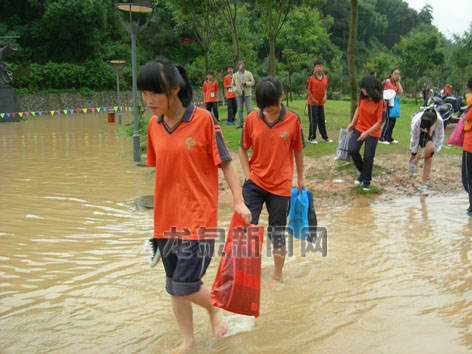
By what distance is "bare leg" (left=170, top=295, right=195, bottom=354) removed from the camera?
3041mm

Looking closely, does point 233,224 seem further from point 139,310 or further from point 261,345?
point 139,310

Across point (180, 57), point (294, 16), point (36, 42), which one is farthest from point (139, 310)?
point (180, 57)

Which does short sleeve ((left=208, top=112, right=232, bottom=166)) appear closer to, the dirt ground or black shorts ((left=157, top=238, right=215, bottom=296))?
black shorts ((left=157, top=238, right=215, bottom=296))

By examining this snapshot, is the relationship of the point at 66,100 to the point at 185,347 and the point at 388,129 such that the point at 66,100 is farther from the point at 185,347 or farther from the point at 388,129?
the point at 185,347

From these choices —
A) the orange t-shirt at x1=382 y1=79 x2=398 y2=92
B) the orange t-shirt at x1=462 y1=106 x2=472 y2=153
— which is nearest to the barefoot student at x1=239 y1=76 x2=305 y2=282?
the orange t-shirt at x1=462 y1=106 x2=472 y2=153

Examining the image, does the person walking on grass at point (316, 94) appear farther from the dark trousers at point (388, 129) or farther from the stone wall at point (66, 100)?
the stone wall at point (66, 100)

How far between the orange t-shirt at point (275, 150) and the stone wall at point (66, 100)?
105 ft

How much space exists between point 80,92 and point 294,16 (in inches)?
785

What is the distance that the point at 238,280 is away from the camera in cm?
307

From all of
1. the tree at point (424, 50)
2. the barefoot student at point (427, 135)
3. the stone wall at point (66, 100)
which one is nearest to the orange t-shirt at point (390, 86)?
the barefoot student at point (427, 135)

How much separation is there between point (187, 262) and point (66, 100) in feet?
120

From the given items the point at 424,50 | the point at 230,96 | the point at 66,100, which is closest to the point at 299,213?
the point at 230,96

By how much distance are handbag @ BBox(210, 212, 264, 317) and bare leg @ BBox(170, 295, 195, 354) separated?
17cm

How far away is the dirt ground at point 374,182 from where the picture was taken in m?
7.34
